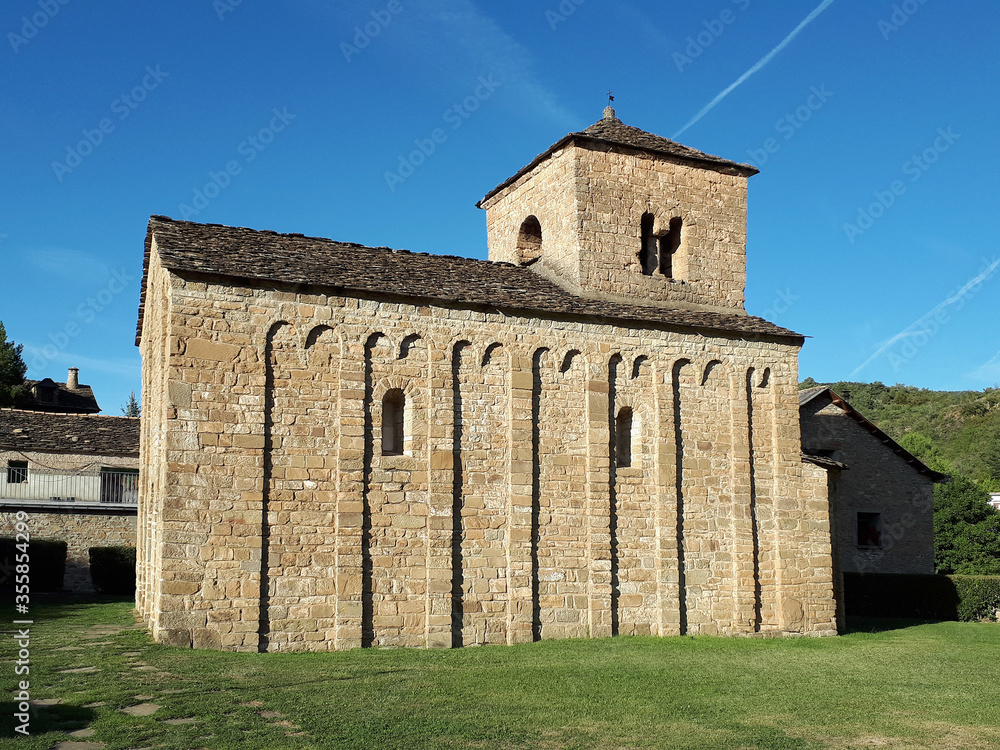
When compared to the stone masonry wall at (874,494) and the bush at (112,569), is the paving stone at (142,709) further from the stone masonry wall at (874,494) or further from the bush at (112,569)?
the stone masonry wall at (874,494)

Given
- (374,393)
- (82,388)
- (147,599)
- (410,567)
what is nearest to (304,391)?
(374,393)

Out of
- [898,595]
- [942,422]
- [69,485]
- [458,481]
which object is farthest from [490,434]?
[942,422]

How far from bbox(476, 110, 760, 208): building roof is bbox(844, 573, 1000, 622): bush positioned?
1220cm

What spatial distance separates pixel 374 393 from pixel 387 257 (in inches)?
130

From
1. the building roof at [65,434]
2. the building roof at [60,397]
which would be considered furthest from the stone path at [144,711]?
the building roof at [60,397]

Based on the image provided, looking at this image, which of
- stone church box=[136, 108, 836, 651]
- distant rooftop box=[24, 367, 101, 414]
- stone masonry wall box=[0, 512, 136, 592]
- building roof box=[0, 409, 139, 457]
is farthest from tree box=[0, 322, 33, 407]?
stone church box=[136, 108, 836, 651]

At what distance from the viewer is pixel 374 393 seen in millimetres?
15094

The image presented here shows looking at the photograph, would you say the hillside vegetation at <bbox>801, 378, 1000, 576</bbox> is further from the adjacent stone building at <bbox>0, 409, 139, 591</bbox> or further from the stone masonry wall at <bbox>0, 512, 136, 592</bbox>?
the adjacent stone building at <bbox>0, 409, 139, 591</bbox>

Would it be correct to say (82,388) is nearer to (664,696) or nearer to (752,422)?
(752,422)

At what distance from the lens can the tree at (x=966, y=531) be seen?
1590 inches

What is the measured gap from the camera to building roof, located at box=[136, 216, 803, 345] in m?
14.8

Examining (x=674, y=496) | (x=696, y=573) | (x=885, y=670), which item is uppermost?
(x=674, y=496)

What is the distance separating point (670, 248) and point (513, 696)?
11710 millimetres

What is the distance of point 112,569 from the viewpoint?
2398 centimetres
